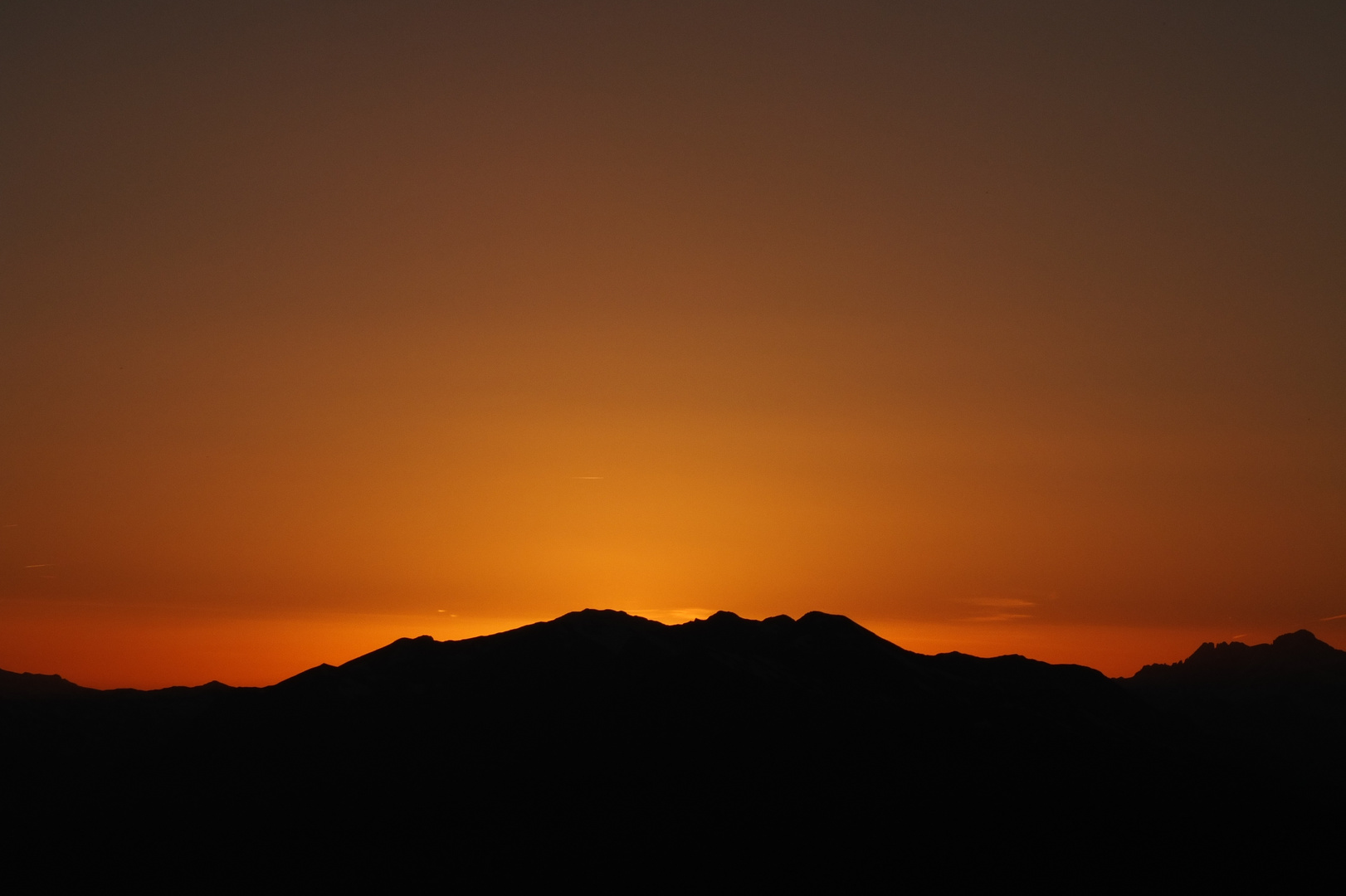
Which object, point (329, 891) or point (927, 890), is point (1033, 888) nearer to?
point (927, 890)

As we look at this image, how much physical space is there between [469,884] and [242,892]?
38.8 meters

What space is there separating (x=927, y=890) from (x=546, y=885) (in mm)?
63508

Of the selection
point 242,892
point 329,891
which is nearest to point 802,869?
point 329,891

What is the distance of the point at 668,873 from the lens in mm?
199500

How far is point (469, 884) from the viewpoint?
19775cm

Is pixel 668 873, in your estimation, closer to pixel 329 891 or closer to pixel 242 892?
pixel 329 891

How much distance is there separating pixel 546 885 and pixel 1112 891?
95.3m

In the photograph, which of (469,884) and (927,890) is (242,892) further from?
(927,890)

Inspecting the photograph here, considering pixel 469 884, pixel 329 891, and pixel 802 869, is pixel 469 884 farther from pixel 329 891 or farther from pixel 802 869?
pixel 802 869

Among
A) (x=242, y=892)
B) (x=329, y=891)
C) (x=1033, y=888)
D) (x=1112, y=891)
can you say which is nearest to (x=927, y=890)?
(x=1033, y=888)

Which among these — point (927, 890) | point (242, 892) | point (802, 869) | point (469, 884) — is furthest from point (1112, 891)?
point (242, 892)

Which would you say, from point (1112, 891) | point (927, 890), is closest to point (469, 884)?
point (927, 890)

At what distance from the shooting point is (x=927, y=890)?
197000 millimetres

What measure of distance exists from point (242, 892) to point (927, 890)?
377 ft
